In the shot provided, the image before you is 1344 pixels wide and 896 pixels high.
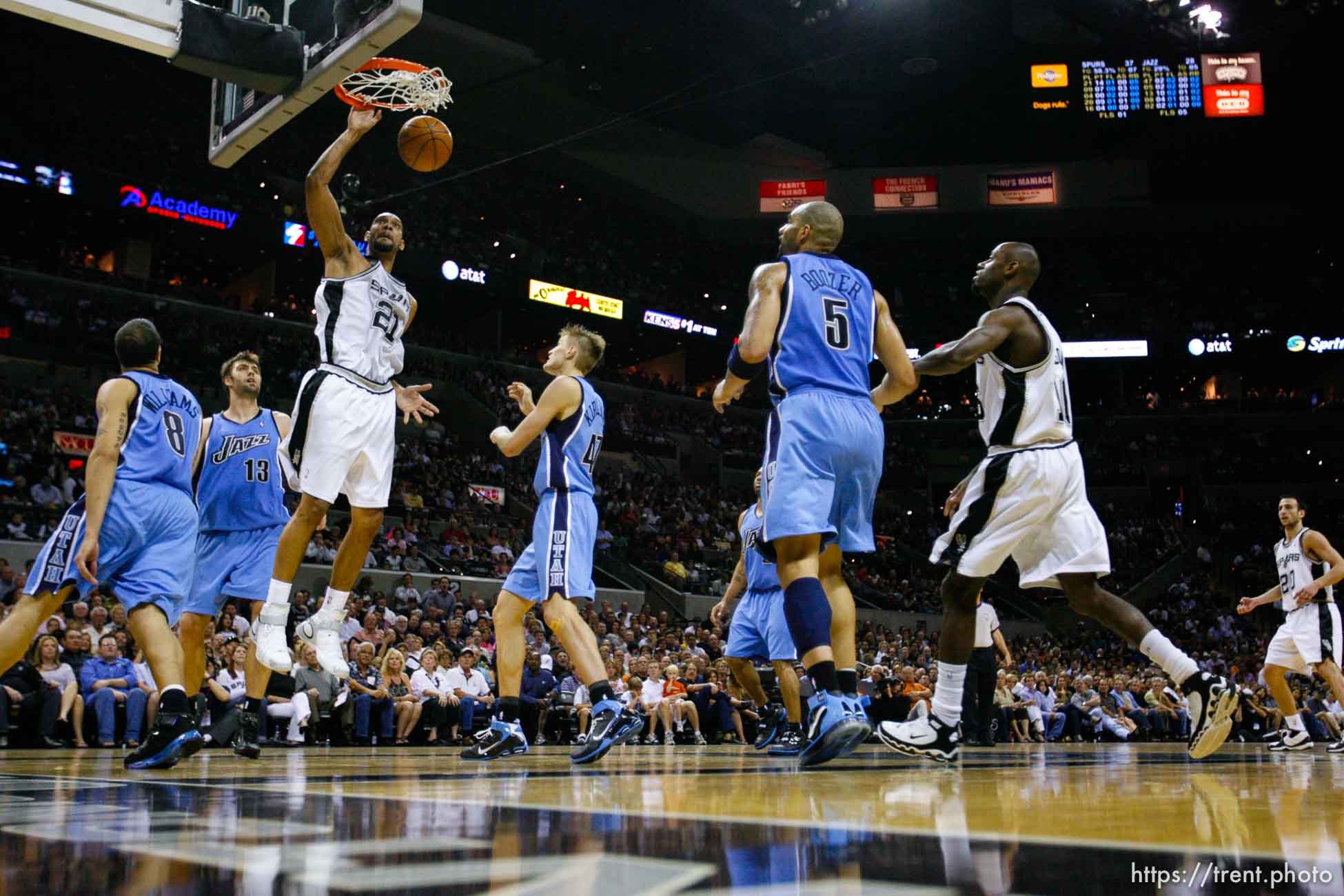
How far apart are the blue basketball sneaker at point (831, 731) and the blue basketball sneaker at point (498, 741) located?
1.82 m

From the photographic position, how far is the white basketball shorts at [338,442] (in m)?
4.67

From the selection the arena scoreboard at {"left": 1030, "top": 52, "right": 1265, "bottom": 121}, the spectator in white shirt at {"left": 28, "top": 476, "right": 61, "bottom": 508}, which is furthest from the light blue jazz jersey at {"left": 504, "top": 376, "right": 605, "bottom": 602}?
the arena scoreboard at {"left": 1030, "top": 52, "right": 1265, "bottom": 121}

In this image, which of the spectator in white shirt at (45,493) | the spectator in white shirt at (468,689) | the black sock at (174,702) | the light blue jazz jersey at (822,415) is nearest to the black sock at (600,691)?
the light blue jazz jersey at (822,415)

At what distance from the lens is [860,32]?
2439 cm

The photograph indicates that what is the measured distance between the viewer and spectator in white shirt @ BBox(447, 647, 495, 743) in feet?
35.6

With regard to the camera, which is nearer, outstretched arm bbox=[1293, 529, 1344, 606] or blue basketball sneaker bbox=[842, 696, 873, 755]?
blue basketball sneaker bbox=[842, 696, 873, 755]

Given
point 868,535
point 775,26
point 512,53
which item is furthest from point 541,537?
point 512,53

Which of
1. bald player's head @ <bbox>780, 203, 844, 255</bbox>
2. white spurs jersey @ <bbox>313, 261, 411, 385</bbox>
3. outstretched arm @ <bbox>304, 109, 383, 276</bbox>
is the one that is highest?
outstretched arm @ <bbox>304, 109, 383, 276</bbox>

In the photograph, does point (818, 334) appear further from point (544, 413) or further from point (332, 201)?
point (332, 201)

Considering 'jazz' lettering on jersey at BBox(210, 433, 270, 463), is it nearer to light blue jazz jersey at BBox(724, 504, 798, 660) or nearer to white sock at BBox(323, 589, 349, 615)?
white sock at BBox(323, 589, 349, 615)

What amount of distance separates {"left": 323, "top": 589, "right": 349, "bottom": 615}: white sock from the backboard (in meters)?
2.59

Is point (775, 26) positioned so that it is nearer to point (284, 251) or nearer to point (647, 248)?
point (647, 248)

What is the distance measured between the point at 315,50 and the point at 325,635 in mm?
3121

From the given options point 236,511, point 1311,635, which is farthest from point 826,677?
point 1311,635
